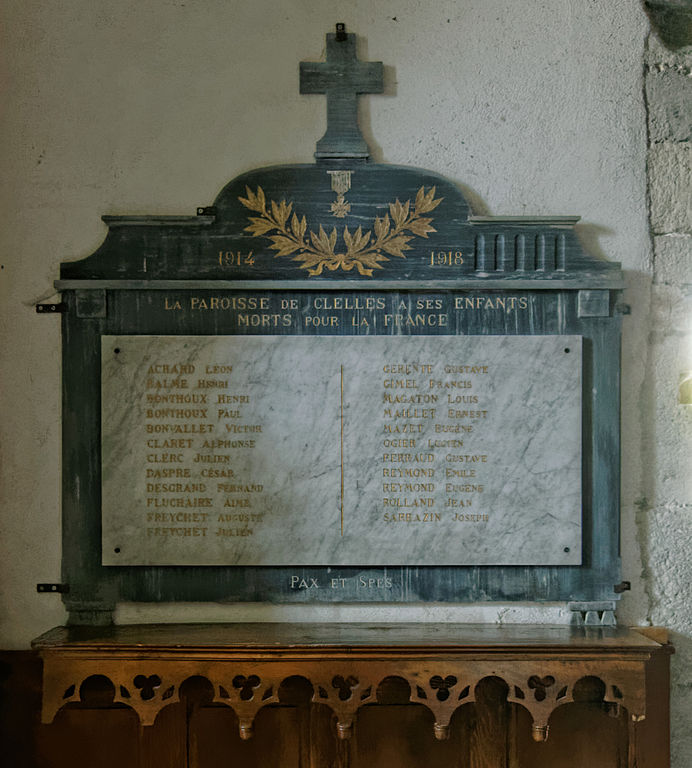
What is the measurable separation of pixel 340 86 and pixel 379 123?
0.55 feet

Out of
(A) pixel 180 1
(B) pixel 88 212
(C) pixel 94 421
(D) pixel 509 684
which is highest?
(A) pixel 180 1

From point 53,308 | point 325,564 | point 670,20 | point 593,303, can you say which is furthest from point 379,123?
point 325,564

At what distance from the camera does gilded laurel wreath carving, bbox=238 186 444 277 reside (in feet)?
7.74

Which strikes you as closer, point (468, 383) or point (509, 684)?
point (509, 684)

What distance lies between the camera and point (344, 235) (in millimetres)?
2363

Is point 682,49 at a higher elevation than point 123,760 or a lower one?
higher

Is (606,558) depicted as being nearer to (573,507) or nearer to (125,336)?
(573,507)

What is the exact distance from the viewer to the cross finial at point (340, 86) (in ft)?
7.80

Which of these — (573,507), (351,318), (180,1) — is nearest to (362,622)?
(573,507)

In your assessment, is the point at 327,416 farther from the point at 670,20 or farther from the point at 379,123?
the point at 670,20

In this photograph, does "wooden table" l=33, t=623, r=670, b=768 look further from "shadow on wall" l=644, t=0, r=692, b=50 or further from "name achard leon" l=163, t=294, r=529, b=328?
"shadow on wall" l=644, t=0, r=692, b=50

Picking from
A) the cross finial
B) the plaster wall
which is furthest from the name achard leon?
the cross finial

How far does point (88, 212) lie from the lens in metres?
2.39

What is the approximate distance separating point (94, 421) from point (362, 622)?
3.42 ft
